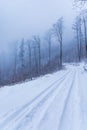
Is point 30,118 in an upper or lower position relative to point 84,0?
lower

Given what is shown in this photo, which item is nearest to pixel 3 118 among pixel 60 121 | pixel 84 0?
pixel 60 121

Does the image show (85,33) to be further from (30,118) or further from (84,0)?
(30,118)

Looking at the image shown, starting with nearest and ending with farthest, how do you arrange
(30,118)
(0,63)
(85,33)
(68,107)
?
1. (30,118)
2. (68,107)
3. (85,33)
4. (0,63)

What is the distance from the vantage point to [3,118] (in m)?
7.19

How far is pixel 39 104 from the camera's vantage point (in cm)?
919

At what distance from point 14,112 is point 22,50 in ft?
229

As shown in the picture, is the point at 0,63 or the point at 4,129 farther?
the point at 0,63

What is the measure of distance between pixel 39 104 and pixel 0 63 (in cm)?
10560

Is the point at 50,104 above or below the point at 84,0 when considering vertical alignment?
below

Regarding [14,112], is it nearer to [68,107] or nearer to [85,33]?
[68,107]

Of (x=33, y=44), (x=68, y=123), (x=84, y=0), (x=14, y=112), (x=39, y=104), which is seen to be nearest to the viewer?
(x=68, y=123)

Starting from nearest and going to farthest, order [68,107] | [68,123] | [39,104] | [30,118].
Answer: [68,123] → [30,118] → [68,107] → [39,104]

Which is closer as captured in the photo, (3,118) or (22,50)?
(3,118)

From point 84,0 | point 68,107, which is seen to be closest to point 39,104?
point 68,107
